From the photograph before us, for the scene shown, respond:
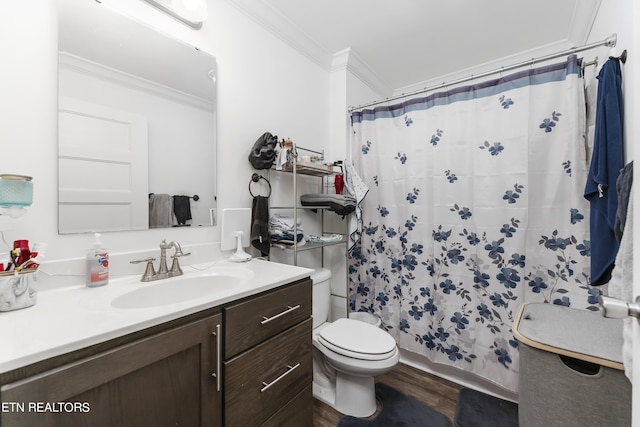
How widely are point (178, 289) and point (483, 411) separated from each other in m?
1.78

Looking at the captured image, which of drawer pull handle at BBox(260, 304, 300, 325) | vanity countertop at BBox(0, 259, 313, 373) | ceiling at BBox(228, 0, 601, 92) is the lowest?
drawer pull handle at BBox(260, 304, 300, 325)

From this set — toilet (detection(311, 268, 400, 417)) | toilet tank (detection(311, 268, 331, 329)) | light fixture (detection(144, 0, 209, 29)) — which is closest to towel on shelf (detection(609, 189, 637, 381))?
toilet (detection(311, 268, 400, 417))

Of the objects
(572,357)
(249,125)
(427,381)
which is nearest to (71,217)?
(249,125)

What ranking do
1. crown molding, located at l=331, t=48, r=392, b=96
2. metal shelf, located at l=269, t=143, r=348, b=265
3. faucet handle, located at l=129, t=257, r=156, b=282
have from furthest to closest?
crown molding, located at l=331, t=48, r=392, b=96 → metal shelf, located at l=269, t=143, r=348, b=265 → faucet handle, located at l=129, t=257, r=156, b=282

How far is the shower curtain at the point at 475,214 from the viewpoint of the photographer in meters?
1.42

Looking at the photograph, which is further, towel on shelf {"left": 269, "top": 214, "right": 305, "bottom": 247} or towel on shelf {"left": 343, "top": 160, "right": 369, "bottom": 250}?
towel on shelf {"left": 343, "top": 160, "right": 369, "bottom": 250}

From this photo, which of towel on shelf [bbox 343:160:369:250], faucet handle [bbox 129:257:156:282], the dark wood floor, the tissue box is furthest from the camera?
towel on shelf [bbox 343:160:369:250]

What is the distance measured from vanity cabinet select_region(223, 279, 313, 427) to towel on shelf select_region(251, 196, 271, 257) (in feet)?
1.51

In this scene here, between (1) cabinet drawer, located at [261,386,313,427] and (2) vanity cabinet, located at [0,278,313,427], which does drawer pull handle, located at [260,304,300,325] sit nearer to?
(2) vanity cabinet, located at [0,278,313,427]

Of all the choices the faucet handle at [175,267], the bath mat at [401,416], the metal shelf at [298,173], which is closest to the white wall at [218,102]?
the faucet handle at [175,267]

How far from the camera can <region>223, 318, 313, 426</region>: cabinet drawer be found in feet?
2.87

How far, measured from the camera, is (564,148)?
1408 mm

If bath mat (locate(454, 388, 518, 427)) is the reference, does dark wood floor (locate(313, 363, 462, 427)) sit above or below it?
below

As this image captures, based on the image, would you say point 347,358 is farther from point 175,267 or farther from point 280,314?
point 175,267
